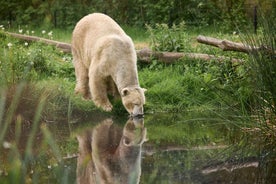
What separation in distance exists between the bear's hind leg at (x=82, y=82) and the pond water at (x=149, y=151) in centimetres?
98

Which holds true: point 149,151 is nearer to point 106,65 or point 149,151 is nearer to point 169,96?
point 106,65

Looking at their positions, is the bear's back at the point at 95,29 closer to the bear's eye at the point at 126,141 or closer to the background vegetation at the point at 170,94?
the background vegetation at the point at 170,94

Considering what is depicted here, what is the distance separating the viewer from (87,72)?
11602 millimetres

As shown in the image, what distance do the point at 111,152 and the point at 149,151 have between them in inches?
17.3

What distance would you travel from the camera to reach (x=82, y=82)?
1147 cm

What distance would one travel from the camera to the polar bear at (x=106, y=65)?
10180 millimetres

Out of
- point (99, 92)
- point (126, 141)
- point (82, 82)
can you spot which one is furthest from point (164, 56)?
point (126, 141)

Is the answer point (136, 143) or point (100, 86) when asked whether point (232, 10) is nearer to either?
point (100, 86)

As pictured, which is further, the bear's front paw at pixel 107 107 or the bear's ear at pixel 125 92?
the bear's front paw at pixel 107 107

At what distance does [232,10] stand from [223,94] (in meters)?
10.1

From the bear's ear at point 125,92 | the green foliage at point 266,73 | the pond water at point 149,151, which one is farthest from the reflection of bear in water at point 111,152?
the green foliage at point 266,73

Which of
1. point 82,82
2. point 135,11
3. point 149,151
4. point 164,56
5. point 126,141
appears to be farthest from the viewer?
point 135,11

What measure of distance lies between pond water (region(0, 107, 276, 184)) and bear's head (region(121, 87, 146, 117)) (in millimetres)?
154

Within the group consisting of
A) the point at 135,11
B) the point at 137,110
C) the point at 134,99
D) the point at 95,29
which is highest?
the point at 95,29
